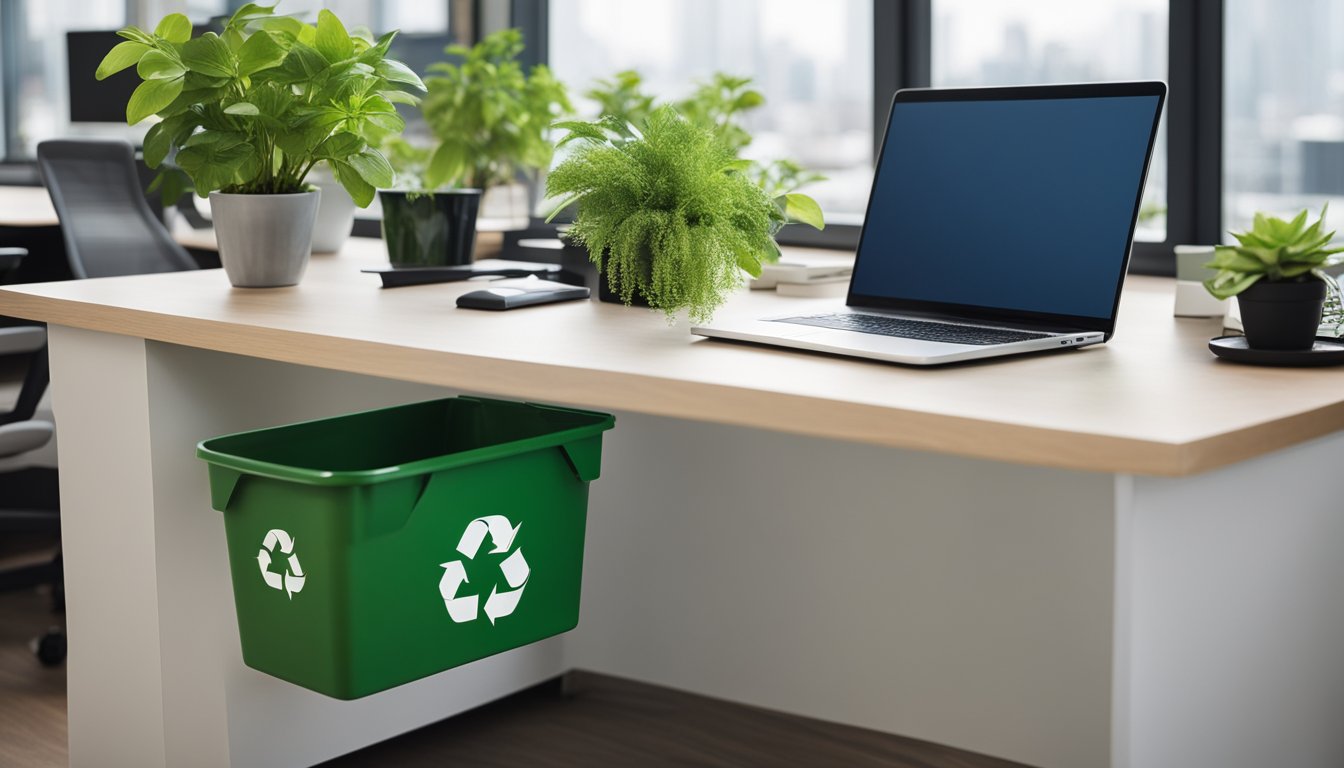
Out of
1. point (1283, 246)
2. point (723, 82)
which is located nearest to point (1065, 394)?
point (1283, 246)

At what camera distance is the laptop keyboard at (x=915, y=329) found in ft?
4.69

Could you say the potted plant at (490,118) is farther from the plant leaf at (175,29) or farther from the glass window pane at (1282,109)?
the glass window pane at (1282,109)

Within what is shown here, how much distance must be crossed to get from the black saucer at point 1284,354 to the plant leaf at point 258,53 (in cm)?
124

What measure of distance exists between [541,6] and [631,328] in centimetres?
255

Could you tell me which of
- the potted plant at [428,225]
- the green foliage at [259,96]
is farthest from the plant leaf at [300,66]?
the potted plant at [428,225]

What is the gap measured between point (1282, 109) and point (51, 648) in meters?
2.41

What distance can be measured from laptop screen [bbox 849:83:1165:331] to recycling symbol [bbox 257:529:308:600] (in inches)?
29.3

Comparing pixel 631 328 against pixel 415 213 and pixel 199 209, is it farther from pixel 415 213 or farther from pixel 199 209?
pixel 199 209

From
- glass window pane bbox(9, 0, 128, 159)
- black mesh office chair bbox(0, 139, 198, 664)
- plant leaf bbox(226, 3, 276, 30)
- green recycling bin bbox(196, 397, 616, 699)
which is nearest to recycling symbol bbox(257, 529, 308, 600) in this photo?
green recycling bin bbox(196, 397, 616, 699)

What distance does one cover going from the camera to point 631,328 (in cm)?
162

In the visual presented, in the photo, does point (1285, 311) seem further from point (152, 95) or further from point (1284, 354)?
point (152, 95)

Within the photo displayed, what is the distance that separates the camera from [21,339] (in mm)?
2338

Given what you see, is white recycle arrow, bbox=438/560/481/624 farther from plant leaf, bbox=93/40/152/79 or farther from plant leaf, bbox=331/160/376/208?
plant leaf, bbox=93/40/152/79

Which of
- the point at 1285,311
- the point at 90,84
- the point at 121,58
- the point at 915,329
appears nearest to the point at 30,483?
the point at 121,58
